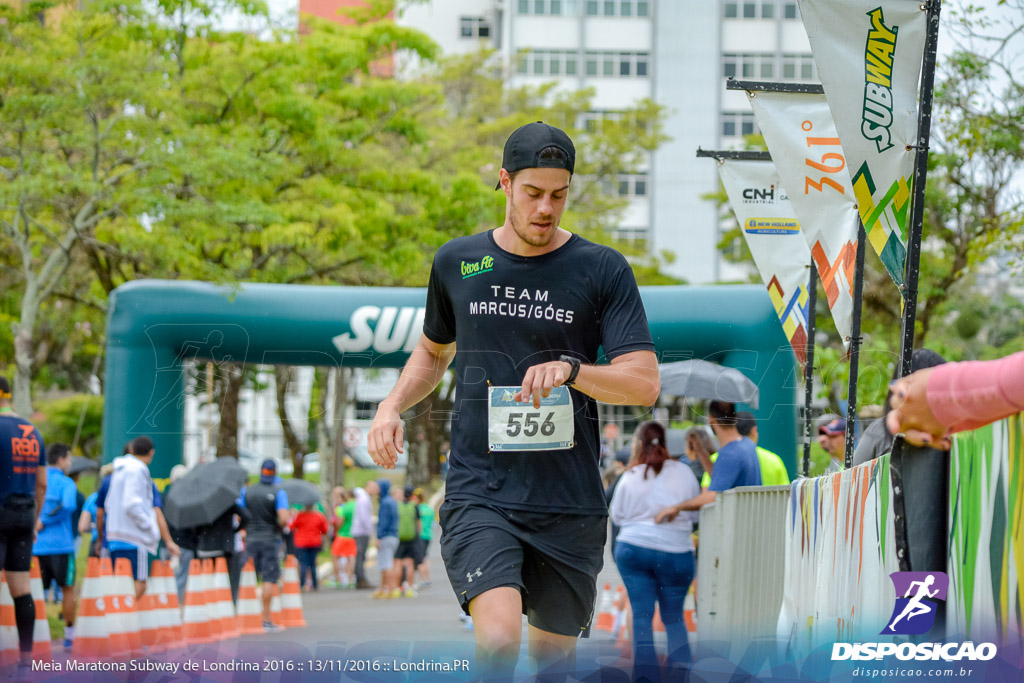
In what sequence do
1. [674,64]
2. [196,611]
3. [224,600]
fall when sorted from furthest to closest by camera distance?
[674,64]
[224,600]
[196,611]

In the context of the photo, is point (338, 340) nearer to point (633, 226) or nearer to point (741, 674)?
point (741, 674)

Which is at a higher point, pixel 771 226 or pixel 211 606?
pixel 771 226

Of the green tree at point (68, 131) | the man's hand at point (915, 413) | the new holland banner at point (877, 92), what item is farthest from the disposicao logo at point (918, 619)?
the green tree at point (68, 131)

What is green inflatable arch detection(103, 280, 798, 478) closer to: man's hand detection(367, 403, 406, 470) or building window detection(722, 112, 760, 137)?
man's hand detection(367, 403, 406, 470)

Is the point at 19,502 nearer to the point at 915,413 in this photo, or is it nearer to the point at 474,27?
the point at 915,413

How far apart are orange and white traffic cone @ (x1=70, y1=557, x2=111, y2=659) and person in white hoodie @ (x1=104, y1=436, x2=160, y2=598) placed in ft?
1.25

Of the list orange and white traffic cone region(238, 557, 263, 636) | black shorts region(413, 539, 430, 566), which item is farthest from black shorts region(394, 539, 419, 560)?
orange and white traffic cone region(238, 557, 263, 636)

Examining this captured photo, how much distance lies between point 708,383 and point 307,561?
918cm

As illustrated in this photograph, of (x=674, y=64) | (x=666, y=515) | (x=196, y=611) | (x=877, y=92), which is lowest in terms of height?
(x=196, y=611)

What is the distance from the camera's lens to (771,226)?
792 cm

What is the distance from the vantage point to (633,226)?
50906mm

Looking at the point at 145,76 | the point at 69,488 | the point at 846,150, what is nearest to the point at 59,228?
the point at 145,76

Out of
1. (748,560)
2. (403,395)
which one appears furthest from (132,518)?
(403,395)

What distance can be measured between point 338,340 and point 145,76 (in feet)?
15.2
